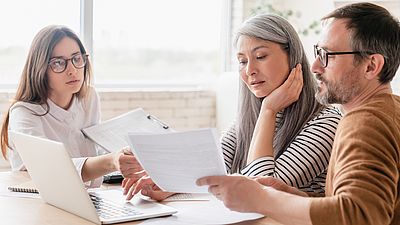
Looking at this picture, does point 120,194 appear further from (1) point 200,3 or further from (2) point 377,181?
(1) point 200,3

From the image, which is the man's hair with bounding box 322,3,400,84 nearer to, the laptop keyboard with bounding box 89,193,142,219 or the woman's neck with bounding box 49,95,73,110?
the laptop keyboard with bounding box 89,193,142,219

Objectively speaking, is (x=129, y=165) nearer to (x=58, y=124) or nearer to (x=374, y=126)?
(x=58, y=124)

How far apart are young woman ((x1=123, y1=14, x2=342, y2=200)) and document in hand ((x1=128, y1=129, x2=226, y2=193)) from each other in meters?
→ 0.47

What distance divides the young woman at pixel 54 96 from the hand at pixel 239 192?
121cm

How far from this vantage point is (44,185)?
6.45ft

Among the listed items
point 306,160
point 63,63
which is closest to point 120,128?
point 63,63

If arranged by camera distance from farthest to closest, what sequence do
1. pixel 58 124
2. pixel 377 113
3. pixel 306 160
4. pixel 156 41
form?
1. pixel 156 41
2. pixel 58 124
3. pixel 306 160
4. pixel 377 113

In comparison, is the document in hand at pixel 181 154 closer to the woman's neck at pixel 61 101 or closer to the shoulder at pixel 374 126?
the shoulder at pixel 374 126

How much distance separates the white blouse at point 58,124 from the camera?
8.70ft

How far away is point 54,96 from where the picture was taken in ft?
9.26

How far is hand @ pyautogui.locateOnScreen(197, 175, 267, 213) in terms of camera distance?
1.59 m

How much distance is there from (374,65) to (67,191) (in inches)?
34.8

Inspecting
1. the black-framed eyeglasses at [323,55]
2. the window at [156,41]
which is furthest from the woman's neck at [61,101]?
the window at [156,41]

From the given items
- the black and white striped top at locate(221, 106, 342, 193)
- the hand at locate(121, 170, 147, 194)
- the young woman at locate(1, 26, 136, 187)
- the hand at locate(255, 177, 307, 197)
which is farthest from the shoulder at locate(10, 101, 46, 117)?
the hand at locate(255, 177, 307, 197)
